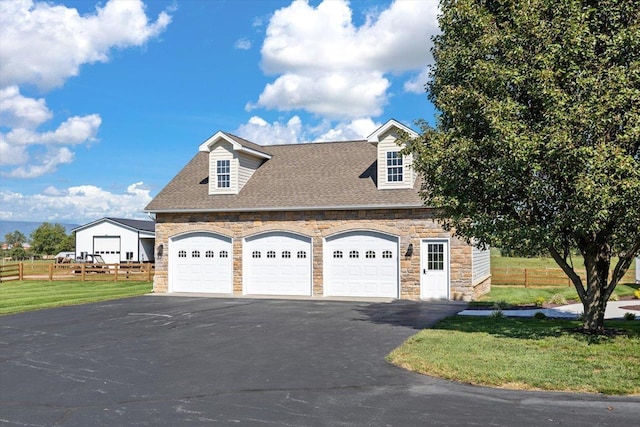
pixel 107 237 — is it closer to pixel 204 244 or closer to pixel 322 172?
pixel 204 244

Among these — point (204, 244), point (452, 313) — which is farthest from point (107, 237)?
A: point (452, 313)

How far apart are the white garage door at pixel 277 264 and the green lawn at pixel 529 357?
985 cm

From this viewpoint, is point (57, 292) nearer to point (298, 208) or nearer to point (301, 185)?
point (298, 208)

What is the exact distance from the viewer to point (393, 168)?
22.6 meters

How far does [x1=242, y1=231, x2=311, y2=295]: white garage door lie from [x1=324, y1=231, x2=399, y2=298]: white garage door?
1003mm

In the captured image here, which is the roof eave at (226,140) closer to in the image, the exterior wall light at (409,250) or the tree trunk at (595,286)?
the exterior wall light at (409,250)

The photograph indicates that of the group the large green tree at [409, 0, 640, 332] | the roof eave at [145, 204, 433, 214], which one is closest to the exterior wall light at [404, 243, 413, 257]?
the roof eave at [145, 204, 433, 214]

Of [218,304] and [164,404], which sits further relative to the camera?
[218,304]

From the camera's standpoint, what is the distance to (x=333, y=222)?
2255 cm

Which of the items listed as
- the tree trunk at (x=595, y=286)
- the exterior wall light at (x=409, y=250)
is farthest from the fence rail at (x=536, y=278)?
the tree trunk at (x=595, y=286)

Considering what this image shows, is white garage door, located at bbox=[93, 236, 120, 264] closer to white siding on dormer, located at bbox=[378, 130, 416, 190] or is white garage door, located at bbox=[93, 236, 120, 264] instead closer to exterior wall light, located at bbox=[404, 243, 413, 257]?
white siding on dormer, located at bbox=[378, 130, 416, 190]

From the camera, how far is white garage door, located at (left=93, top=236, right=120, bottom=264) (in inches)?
1645

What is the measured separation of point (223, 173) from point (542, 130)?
16586 mm

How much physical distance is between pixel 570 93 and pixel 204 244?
17245 millimetres
